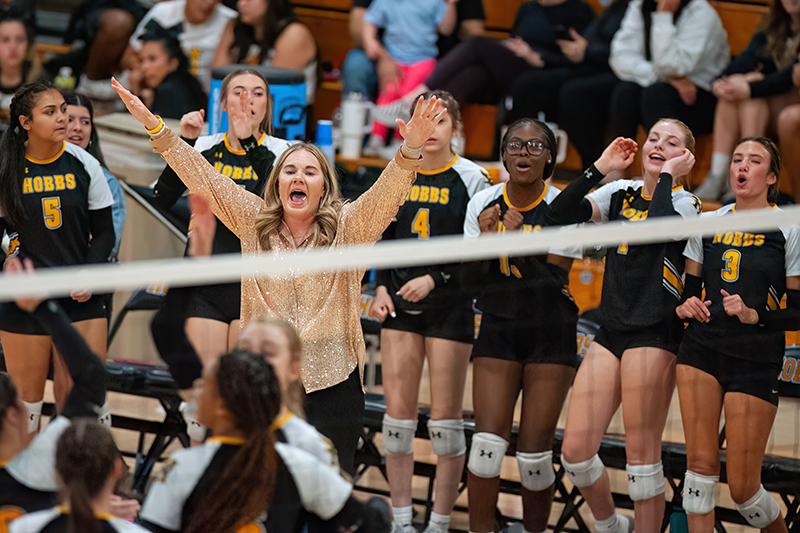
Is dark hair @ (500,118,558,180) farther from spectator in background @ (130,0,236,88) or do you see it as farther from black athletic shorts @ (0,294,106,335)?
spectator in background @ (130,0,236,88)

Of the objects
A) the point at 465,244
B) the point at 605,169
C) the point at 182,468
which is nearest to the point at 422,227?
the point at 605,169

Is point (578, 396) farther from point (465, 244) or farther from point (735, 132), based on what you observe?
point (735, 132)

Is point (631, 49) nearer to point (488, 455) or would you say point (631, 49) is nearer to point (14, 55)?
point (488, 455)

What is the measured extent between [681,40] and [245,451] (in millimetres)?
3376

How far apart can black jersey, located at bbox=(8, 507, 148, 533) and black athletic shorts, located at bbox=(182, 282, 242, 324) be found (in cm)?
45

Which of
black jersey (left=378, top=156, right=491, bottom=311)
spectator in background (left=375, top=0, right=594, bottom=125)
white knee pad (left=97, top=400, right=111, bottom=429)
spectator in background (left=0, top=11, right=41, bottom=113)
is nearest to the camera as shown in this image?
white knee pad (left=97, top=400, right=111, bottom=429)

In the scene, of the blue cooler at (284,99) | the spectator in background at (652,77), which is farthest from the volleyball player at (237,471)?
the spectator in background at (652,77)

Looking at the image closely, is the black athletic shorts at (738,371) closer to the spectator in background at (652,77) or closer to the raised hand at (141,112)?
the raised hand at (141,112)

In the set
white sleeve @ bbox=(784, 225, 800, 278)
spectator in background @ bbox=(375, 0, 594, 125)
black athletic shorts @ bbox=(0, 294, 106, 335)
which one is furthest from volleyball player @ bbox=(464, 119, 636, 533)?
spectator in background @ bbox=(375, 0, 594, 125)

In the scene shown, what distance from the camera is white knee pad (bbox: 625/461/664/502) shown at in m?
2.67

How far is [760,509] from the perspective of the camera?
263cm

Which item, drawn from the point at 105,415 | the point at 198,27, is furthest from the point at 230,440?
the point at 198,27

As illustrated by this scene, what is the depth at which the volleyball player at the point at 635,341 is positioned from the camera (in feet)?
8.55

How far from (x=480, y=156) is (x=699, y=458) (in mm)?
2996
